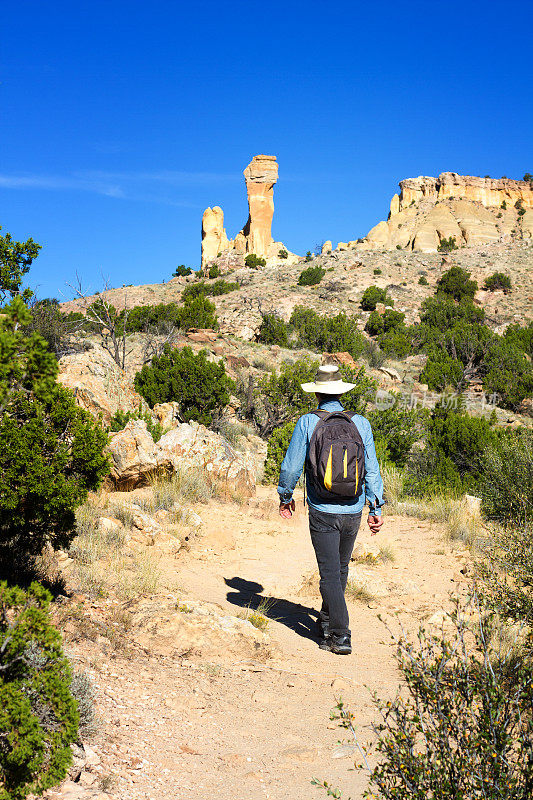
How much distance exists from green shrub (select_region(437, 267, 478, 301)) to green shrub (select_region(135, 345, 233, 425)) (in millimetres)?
29496

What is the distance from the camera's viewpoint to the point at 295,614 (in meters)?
4.95

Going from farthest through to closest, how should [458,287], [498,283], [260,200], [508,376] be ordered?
1. [260,200]
2. [498,283]
3. [458,287]
4. [508,376]

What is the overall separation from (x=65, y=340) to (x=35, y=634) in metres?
13.5

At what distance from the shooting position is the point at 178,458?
851cm

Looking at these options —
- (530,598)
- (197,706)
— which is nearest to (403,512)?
(530,598)

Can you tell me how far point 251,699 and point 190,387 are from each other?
9518 mm

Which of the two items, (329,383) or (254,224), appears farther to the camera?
(254,224)

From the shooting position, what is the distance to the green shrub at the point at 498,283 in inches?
1537

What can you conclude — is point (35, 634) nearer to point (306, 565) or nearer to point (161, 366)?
point (306, 565)

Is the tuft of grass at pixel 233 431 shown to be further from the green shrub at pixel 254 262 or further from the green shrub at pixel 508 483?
the green shrub at pixel 254 262

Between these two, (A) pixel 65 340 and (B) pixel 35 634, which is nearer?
(B) pixel 35 634

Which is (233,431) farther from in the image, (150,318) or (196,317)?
(150,318)

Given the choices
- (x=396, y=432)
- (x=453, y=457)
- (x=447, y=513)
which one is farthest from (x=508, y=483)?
(x=396, y=432)

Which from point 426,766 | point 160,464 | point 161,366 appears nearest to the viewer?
point 426,766
